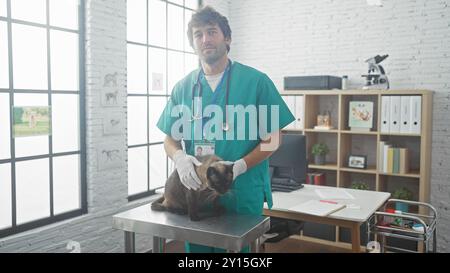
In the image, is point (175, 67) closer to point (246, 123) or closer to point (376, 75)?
point (376, 75)

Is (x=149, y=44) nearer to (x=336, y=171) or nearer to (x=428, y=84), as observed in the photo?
(x=336, y=171)


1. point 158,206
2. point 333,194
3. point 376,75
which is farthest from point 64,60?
point 376,75

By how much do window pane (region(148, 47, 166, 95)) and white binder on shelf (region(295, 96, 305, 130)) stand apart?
1.53 m

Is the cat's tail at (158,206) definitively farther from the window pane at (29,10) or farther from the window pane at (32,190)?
the window pane at (29,10)

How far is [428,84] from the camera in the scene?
4.60 m

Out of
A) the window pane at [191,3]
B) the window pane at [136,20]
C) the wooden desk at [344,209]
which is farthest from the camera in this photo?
the window pane at [191,3]

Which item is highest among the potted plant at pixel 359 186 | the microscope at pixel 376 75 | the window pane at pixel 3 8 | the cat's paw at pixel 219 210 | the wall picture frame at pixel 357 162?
the window pane at pixel 3 8

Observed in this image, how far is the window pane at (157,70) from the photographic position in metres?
4.55

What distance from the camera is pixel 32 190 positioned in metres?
3.34

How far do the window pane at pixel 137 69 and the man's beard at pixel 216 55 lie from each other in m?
2.35

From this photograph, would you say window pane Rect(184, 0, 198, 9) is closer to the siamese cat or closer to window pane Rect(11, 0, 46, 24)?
window pane Rect(11, 0, 46, 24)

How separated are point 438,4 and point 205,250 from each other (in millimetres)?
3877

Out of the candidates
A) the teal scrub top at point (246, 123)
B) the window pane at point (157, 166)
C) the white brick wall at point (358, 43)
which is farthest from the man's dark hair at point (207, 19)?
the white brick wall at point (358, 43)

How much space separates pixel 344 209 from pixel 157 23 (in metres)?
2.84
